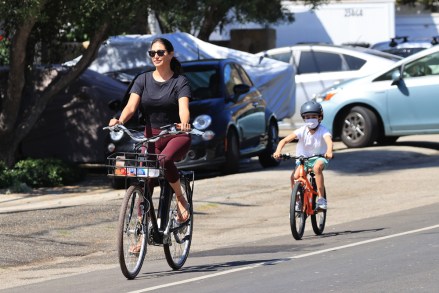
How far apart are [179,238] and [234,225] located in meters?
3.69

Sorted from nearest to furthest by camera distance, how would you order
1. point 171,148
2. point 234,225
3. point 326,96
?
point 171,148, point 234,225, point 326,96

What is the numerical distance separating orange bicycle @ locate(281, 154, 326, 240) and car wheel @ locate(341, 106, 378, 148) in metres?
8.59

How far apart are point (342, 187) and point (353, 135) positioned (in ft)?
14.9

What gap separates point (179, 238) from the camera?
1006cm

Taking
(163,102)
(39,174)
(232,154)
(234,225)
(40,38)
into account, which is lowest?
(234,225)

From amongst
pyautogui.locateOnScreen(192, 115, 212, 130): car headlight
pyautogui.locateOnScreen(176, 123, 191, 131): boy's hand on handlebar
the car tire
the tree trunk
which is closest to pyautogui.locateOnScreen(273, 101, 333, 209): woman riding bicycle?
pyautogui.locateOnScreen(176, 123, 191, 131): boy's hand on handlebar

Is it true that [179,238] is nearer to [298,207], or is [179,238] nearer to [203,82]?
[298,207]

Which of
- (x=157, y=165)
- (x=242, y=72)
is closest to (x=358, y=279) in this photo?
(x=157, y=165)

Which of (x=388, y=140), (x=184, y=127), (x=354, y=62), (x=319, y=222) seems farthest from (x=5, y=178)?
(x=354, y=62)

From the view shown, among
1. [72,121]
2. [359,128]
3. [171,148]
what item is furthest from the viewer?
[359,128]

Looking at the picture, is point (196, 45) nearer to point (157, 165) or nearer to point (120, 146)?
point (120, 146)

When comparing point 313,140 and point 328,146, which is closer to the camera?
point 328,146

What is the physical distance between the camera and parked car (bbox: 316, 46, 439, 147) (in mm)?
20141

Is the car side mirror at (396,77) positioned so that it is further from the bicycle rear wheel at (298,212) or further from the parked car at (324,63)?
the bicycle rear wheel at (298,212)
